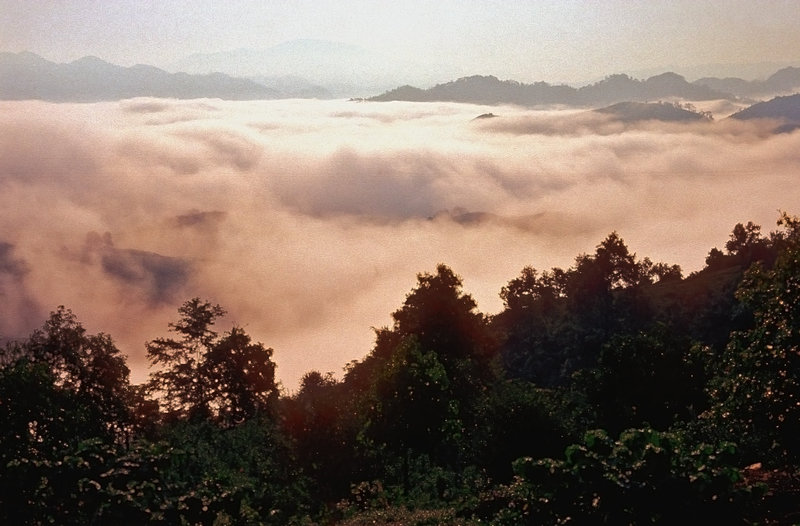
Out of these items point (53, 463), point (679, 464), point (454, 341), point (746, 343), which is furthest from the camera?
point (454, 341)

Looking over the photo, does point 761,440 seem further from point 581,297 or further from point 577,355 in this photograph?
point 581,297

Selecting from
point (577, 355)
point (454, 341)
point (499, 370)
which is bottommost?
point (577, 355)

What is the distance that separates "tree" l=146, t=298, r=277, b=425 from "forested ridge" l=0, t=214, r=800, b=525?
125mm

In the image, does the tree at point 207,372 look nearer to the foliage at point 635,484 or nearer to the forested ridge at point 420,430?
the forested ridge at point 420,430

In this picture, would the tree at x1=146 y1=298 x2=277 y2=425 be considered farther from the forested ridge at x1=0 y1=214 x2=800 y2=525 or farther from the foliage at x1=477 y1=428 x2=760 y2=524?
the foliage at x1=477 y1=428 x2=760 y2=524

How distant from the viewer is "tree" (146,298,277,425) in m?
50.2

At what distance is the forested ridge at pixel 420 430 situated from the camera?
12.6m

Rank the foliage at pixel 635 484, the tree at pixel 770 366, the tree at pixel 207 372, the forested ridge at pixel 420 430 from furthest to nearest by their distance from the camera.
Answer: the tree at pixel 207 372 → the tree at pixel 770 366 → the forested ridge at pixel 420 430 → the foliage at pixel 635 484

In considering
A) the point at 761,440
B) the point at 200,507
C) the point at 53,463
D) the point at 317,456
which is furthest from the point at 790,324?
the point at 317,456

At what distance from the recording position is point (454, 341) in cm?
4822

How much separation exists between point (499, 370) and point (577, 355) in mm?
51382


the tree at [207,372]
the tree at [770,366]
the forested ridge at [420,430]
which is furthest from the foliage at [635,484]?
the tree at [207,372]

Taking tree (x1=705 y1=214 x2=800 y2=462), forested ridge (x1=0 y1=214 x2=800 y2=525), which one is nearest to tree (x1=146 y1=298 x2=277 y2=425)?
forested ridge (x1=0 y1=214 x2=800 y2=525)

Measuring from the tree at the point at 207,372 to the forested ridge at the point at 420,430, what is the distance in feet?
0.41
